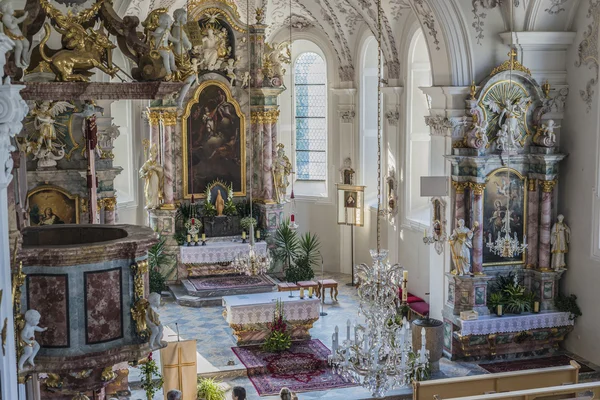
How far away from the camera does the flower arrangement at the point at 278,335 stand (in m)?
17.1

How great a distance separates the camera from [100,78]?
16547mm

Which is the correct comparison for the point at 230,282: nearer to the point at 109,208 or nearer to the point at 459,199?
the point at 109,208

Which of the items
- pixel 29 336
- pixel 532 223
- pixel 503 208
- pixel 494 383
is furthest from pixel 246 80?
pixel 29 336

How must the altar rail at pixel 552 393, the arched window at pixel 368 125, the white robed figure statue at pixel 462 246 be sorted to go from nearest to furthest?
the altar rail at pixel 552 393 → the white robed figure statue at pixel 462 246 → the arched window at pixel 368 125

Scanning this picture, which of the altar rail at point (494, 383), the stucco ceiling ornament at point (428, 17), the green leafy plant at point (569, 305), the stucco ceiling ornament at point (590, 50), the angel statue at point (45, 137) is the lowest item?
the altar rail at point (494, 383)

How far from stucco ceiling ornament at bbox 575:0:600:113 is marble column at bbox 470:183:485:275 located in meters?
2.49

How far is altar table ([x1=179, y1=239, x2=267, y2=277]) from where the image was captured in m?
21.9

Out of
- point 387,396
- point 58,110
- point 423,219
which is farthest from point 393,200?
point 58,110

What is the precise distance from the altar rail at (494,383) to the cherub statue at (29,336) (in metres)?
6.13

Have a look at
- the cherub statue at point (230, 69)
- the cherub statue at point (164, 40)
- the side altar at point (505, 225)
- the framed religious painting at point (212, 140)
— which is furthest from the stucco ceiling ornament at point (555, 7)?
the cherub statue at point (164, 40)

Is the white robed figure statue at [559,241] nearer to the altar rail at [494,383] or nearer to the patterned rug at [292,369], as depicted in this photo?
the altar rail at [494,383]

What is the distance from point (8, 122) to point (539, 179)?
39.6 ft

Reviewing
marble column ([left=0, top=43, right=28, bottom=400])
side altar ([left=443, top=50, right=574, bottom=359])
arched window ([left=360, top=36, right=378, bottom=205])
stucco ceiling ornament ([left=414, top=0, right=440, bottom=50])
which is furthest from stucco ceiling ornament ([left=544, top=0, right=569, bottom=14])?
marble column ([left=0, top=43, right=28, bottom=400])

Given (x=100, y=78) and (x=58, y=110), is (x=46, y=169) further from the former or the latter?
(x=100, y=78)
